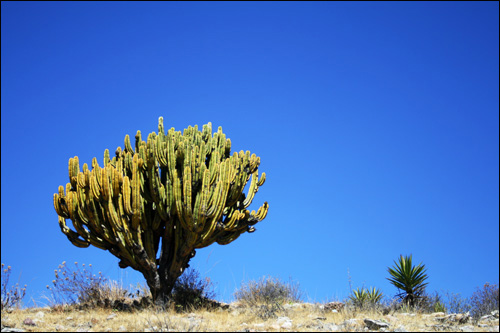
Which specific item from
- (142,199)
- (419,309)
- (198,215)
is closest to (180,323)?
(198,215)

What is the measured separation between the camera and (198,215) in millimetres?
10531

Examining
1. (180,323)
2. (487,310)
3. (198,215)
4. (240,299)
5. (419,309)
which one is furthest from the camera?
(240,299)

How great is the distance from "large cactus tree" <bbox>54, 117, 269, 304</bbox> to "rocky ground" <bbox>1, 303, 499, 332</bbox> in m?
1.38

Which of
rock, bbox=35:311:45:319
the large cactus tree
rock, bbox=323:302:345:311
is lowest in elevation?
rock, bbox=35:311:45:319

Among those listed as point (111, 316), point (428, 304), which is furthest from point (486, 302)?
point (111, 316)

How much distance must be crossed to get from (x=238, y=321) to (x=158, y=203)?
3.19 metres

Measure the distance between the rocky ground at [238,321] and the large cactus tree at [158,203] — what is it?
4.53ft

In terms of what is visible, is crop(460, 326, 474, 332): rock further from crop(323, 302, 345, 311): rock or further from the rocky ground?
crop(323, 302, 345, 311): rock

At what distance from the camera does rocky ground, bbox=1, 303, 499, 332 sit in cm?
898

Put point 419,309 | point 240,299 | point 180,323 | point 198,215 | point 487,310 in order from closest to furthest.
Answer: point 180,323 < point 198,215 < point 419,309 < point 487,310 < point 240,299

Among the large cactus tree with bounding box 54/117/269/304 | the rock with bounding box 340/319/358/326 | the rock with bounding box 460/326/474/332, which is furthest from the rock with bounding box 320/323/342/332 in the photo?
Result: the large cactus tree with bounding box 54/117/269/304

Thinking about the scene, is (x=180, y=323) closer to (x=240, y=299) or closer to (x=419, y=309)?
(x=240, y=299)

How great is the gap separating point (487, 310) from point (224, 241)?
7162 millimetres

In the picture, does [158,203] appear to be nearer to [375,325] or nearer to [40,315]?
[40,315]
